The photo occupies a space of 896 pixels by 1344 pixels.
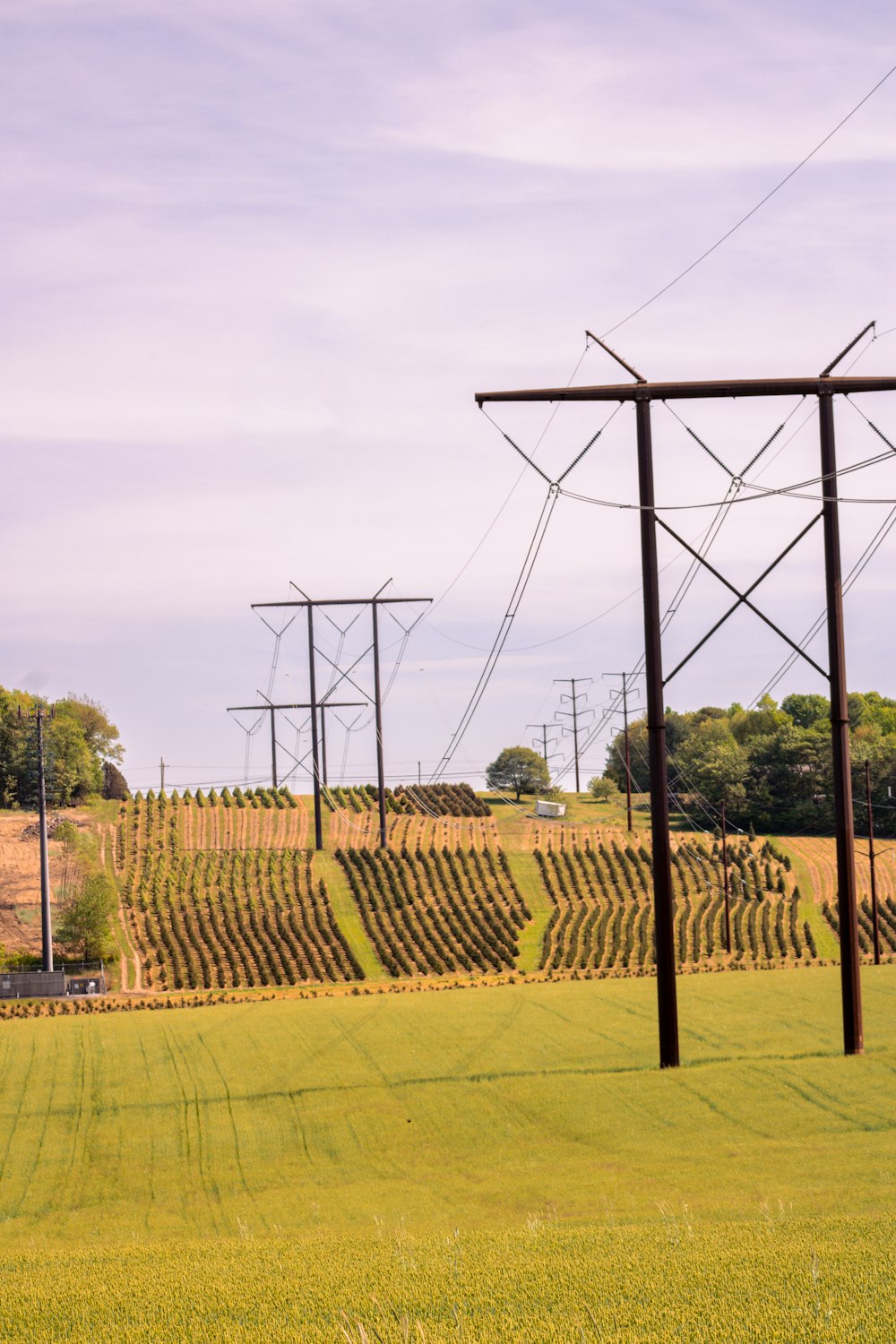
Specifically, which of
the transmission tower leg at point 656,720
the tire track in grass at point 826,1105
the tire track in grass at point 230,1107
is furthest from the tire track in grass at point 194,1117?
the tire track in grass at point 826,1105

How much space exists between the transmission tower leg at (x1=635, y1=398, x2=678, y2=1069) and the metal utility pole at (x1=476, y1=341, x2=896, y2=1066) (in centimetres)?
2

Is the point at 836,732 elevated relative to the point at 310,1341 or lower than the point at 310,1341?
elevated

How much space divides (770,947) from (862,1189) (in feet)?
136

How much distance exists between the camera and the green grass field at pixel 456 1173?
38.9 feet

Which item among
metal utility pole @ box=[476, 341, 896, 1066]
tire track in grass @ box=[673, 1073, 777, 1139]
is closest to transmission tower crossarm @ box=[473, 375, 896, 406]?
metal utility pole @ box=[476, 341, 896, 1066]

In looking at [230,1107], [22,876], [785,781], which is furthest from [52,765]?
[230,1107]

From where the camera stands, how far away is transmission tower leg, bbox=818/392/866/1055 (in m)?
23.5

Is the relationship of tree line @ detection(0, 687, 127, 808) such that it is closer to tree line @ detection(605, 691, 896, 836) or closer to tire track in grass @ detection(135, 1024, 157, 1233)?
tree line @ detection(605, 691, 896, 836)

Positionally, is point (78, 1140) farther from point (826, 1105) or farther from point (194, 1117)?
point (826, 1105)

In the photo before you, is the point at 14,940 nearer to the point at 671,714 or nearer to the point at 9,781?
the point at 9,781

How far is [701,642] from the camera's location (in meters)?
22.1

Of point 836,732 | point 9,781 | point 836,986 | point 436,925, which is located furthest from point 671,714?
point 836,732

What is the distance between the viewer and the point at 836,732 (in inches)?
941

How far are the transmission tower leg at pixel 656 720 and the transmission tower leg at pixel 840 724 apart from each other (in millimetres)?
3125
